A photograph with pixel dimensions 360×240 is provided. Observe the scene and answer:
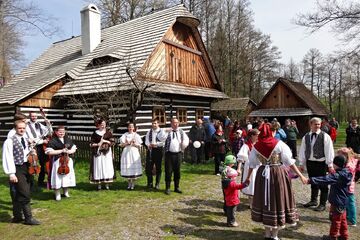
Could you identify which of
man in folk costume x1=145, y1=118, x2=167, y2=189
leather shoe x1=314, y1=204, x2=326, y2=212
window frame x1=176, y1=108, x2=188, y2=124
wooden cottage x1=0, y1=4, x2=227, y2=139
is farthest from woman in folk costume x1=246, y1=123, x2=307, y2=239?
window frame x1=176, y1=108, x2=188, y2=124

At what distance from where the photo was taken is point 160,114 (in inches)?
622

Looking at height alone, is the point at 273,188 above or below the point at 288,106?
below

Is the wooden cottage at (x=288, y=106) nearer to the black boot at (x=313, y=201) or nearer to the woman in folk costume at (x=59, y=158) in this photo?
the black boot at (x=313, y=201)

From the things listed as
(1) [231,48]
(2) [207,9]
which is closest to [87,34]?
(2) [207,9]

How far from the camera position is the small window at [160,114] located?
15402mm

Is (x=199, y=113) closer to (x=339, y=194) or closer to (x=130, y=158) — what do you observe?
(x=130, y=158)

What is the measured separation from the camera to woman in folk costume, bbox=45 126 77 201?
7.01 metres

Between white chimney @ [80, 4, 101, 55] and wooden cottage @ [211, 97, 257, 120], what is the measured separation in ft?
50.2

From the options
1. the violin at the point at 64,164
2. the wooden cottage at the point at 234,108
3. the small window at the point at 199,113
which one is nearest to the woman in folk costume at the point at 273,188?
the violin at the point at 64,164

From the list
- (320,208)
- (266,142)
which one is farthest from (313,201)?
(266,142)

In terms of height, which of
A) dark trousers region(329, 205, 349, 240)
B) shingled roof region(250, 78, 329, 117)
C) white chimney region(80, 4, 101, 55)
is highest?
white chimney region(80, 4, 101, 55)

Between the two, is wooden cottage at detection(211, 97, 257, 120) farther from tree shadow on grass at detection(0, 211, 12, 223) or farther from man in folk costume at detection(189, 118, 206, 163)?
tree shadow on grass at detection(0, 211, 12, 223)

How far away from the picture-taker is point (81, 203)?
274 inches

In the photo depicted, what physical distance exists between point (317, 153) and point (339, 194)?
1.70 metres
